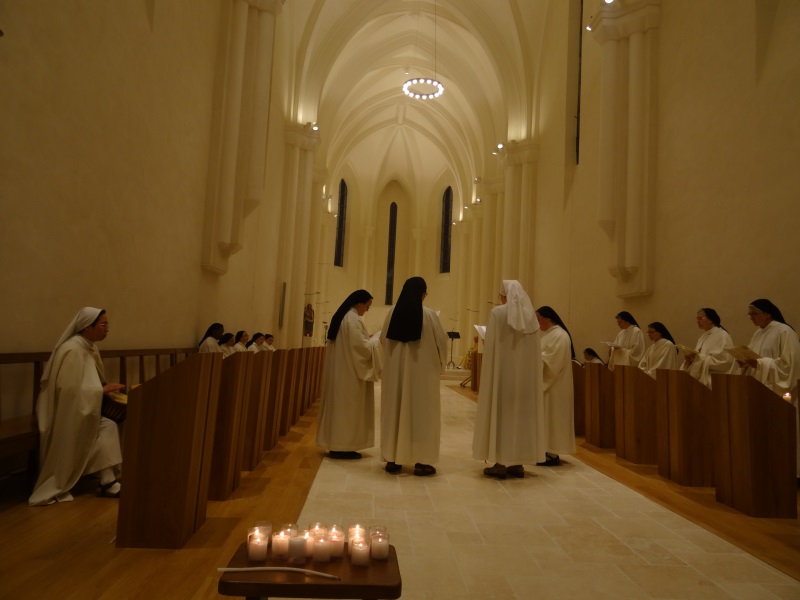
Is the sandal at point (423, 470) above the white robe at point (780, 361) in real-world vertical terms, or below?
below

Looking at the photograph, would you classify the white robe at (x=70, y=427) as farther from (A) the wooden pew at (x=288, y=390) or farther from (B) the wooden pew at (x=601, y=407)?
(B) the wooden pew at (x=601, y=407)

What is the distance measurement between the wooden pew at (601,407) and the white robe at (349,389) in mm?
3005

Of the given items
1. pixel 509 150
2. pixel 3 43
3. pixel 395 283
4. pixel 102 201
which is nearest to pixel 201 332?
pixel 102 201

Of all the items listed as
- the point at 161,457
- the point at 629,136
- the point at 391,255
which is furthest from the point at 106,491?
the point at 391,255

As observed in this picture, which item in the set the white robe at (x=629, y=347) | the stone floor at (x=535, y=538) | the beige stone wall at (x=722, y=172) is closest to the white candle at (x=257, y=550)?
the stone floor at (x=535, y=538)

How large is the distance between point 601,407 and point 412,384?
3075 mm

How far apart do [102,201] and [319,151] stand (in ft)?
49.7

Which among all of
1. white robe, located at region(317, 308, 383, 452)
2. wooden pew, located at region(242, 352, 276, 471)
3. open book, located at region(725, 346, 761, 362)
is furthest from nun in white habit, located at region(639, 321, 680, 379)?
wooden pew, located at region(242, 352, 276, 471)

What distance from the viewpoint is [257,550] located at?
2.06m

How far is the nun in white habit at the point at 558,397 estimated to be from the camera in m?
6.23

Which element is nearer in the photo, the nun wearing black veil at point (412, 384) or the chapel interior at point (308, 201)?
the chapel interior at point (308, 201)

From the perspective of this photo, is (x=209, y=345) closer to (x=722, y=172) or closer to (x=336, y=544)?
(x=336, y=544)

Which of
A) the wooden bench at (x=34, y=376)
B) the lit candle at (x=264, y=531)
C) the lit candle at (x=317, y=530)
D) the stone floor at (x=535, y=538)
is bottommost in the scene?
the stone floor at (x=535, y=538)

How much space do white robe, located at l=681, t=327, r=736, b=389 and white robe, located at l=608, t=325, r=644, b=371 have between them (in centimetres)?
183
